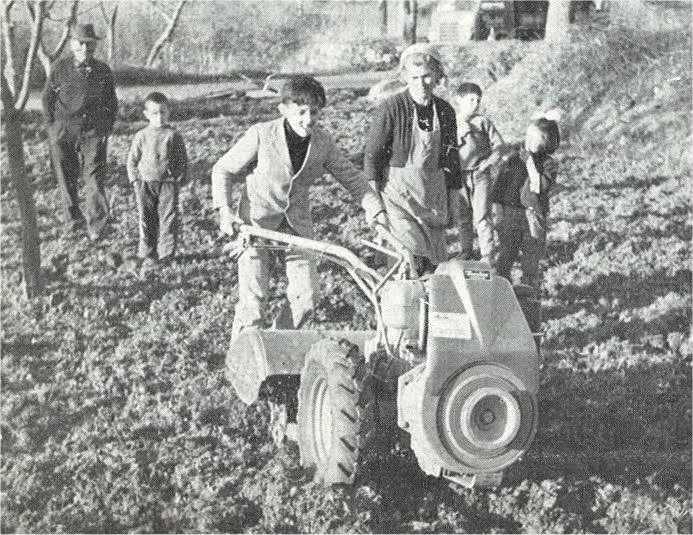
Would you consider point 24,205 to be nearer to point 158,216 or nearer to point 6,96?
point 6,96

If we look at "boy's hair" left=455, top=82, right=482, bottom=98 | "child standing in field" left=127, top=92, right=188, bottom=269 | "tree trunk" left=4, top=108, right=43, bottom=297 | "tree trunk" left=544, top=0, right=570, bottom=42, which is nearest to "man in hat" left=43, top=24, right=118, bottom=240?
"child standing in field" left=127, top=92, right=188, bottom=269

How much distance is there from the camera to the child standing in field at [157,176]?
793 cm

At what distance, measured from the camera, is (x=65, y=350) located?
6414 millimetres

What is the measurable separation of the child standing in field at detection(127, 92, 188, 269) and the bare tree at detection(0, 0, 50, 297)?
949mm

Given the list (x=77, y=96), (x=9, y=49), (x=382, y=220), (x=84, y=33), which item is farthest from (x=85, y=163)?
(x=382, y=220)

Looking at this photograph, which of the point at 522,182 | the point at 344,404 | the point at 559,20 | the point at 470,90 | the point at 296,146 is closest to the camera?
the point at 344,404

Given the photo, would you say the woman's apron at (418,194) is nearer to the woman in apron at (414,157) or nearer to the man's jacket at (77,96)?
the woman in apron at (414,157)

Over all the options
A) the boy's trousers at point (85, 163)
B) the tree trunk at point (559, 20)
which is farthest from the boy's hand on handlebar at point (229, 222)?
the tree trunk at point (559, 20)

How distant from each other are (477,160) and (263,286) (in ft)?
8.94

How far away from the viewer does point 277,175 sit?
5277 millimetres

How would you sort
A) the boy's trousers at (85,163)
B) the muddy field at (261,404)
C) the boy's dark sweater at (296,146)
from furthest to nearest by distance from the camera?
1. the boy's trousers at (85,163)
2. the boy's dark sweater at (296,146)
3. the muddy field at (261,404)

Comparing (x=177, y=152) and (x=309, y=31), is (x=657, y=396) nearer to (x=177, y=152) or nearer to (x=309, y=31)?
(x=177, y=152)

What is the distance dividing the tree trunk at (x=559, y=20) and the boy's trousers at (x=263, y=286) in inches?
395

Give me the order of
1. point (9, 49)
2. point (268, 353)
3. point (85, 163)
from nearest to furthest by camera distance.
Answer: point (268, 353) → point (9, 49) → point (85, 163)
